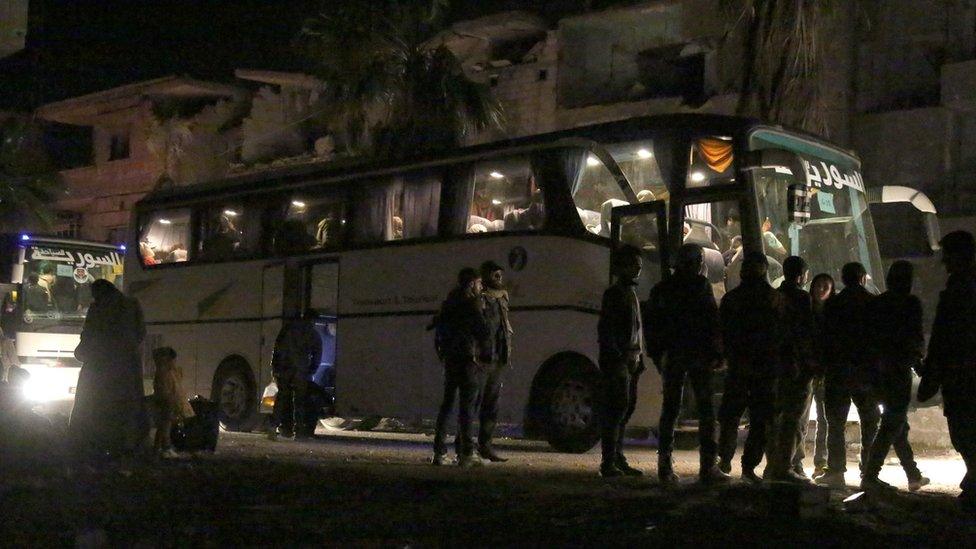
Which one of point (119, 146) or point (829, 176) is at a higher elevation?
point (119, 146)

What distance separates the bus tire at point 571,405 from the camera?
12922mm

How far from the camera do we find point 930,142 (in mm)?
22547

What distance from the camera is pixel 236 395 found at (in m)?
17.6

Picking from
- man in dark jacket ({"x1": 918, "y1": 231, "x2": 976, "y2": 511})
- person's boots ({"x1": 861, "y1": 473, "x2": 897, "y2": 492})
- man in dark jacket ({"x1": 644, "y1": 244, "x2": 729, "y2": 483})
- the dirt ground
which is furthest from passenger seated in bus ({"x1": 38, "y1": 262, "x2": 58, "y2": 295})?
man in dark jacket ({"x1": 918, "y1": 231, "x2": 976, "y2": 511})

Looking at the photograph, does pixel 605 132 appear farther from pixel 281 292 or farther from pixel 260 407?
pixel 260 407

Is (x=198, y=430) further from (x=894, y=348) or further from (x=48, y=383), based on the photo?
(x=48, y=383)

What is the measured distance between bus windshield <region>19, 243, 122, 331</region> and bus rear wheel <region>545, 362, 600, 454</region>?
11.1 meters

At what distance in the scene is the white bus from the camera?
68.8 ft

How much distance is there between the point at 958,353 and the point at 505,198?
6606 mm

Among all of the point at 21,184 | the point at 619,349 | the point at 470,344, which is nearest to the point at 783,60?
the point at 470,344

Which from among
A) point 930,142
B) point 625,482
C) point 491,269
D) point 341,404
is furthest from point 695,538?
point 930,142

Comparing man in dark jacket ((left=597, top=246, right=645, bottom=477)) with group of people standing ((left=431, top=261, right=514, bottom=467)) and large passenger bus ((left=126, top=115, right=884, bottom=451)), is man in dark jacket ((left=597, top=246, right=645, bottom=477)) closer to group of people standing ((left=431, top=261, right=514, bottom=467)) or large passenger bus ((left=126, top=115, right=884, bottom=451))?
group of people standing ((left=431, top=261, right=514, bottom=467))

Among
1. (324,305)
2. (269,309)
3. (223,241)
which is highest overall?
(223,241)

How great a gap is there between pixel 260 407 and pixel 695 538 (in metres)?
11.1
